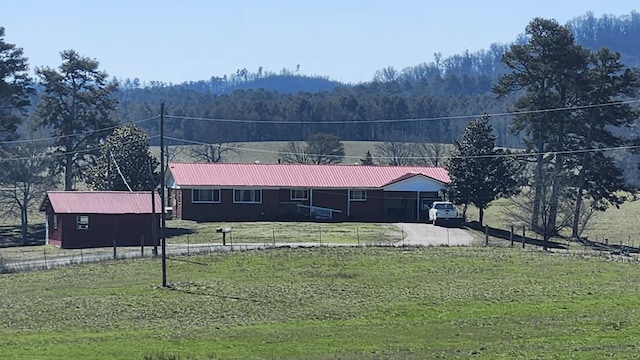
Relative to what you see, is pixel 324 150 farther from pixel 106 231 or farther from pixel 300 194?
pixel 106 231

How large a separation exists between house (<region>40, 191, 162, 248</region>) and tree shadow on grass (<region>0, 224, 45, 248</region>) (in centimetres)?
550

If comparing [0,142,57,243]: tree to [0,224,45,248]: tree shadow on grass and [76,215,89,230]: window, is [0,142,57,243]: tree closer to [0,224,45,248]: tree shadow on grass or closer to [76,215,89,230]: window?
[0,224,45,248]: tree shadow on grass

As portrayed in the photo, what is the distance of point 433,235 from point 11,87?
3444cm

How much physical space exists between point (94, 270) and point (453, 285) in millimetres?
16904

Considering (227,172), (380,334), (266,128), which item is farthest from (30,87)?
(266,128)

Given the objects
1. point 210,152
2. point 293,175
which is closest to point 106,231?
point 293,175

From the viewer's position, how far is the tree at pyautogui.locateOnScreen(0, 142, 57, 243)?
250 ft

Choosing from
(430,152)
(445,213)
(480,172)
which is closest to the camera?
(445,213)

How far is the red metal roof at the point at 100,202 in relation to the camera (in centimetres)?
6269

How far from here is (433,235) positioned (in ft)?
212

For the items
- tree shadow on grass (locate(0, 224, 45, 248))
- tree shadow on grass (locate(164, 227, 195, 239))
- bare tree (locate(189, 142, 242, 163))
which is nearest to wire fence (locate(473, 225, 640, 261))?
tree shadow on grass (locate(164, 227, 195, 239))

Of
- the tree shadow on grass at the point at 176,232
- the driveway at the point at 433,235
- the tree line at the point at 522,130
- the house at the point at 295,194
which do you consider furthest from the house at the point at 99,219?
the driveway at the point at 433,235

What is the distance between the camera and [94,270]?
4759 cm

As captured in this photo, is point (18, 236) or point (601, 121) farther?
point (18, 236)
